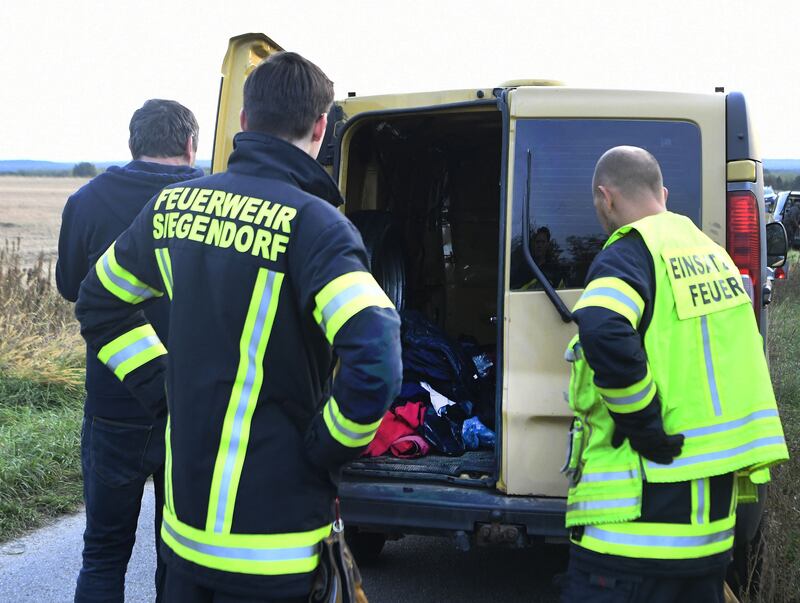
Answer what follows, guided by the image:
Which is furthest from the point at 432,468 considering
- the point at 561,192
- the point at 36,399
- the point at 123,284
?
the point at 36,399

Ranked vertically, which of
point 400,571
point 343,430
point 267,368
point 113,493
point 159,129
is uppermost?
point 159,129

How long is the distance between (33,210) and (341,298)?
4491 cm

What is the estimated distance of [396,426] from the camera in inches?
171

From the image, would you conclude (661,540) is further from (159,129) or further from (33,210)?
(33,210)

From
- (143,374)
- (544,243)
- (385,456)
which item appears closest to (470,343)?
(385,456)

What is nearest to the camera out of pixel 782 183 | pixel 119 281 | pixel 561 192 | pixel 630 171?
pixel 119 281

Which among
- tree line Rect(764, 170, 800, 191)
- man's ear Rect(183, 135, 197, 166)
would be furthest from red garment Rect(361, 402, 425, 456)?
tree line Rect(764, 170, 800, 191)

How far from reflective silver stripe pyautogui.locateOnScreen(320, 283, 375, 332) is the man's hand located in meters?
1.04

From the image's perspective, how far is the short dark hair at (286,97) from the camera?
7.33ft

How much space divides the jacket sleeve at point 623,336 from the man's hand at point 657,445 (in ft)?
0.06

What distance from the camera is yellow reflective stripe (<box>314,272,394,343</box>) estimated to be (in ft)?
6.67

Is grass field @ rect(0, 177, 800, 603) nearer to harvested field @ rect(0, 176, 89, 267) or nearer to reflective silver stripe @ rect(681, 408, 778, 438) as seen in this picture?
reflective silver stripe @ rect(681, 408, 778, 438)

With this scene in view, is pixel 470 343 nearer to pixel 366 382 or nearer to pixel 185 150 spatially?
pixel 185 150

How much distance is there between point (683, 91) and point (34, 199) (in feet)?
172
